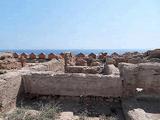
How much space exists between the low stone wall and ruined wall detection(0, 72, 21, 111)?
55cm

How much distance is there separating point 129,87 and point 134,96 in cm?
38

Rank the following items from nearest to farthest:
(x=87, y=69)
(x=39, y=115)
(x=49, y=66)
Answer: (x=39, y=115) < (x=49, y=66) < (x=87, y=69)

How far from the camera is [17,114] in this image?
8164 mm

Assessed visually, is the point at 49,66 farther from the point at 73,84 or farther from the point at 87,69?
the point at 73,84

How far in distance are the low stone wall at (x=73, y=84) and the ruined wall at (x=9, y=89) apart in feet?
1.82

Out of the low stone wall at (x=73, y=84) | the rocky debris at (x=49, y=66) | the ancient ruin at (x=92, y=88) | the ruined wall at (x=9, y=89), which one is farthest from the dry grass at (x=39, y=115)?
the rocky debris at (x=49, y=66)

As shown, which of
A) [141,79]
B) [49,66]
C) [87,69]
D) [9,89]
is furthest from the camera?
[87,69]

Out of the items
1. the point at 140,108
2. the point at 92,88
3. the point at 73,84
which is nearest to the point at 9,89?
the point at 73,84

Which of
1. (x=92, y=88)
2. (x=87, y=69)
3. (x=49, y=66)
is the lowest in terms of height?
(x=87, y=69)

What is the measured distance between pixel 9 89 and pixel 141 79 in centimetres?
477

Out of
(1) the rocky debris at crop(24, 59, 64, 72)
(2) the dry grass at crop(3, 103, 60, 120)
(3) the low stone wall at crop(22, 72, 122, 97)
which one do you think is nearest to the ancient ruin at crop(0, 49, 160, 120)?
(3) the low stone wall at crop(22, 72, 122, 97)

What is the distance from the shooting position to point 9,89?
31.3 feet

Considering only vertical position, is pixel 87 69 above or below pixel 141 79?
below

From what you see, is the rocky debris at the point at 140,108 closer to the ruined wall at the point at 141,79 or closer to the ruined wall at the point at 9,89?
the ruined wall at the point at 141,79
